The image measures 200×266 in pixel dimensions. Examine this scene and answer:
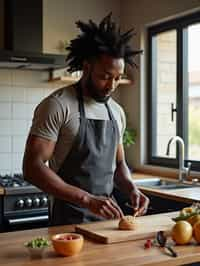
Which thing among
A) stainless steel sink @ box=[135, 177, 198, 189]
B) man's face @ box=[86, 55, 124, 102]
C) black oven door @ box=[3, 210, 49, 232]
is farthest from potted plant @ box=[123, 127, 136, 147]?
man's face @ box=[86, 55, 124, 102]

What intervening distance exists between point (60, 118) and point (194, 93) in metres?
1.86

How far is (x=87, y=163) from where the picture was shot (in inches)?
82.1

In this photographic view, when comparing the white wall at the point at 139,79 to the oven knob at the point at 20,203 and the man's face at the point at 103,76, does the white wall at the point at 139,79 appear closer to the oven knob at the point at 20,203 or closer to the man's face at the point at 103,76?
the oven knob at the point at 20,203

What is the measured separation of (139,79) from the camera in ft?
13.2

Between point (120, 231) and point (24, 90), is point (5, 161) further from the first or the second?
point (120, 231)

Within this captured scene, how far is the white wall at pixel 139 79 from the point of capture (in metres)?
3.90

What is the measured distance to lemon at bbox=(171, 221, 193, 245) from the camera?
161cm

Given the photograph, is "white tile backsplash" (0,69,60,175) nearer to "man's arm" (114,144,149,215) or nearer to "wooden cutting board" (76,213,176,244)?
"man's arm" (114,144,149,215)

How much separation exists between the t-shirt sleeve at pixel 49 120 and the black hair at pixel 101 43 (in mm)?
263

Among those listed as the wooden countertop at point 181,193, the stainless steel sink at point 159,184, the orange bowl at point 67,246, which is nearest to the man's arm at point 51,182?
the orange bowl at point 67,246

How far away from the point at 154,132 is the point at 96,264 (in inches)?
105

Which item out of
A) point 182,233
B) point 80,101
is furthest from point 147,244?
point 80,101

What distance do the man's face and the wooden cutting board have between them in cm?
56

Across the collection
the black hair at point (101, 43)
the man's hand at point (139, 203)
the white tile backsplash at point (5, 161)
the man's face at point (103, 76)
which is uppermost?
the black hair at point (101, 43)
